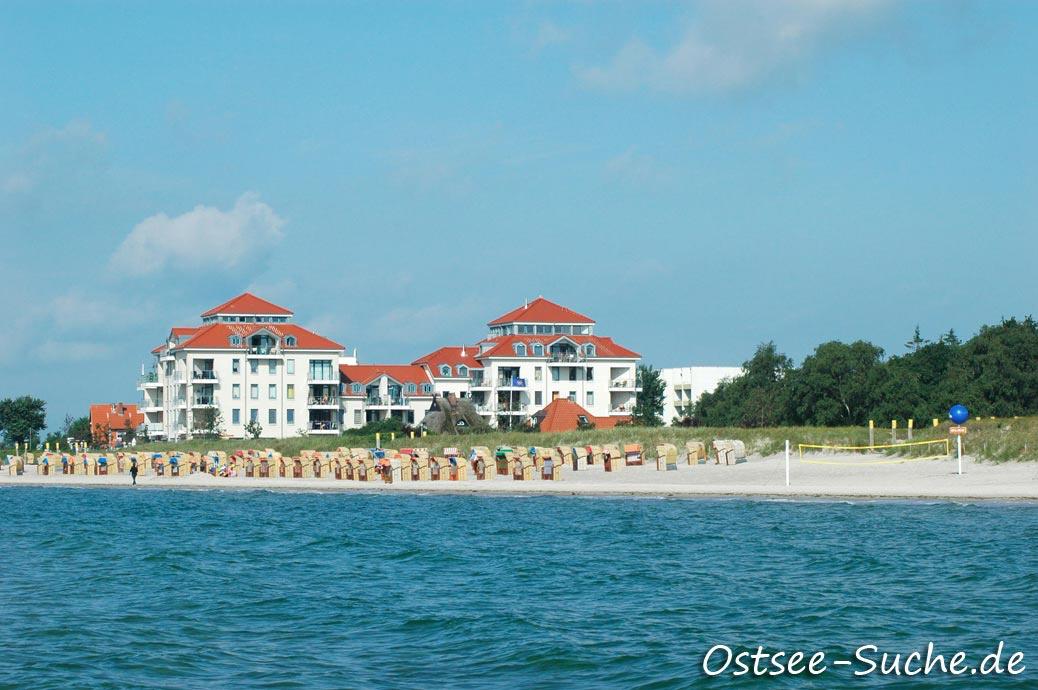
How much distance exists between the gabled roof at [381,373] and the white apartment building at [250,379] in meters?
2.50

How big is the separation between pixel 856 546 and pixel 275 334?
7755cm

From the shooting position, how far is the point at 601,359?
108 metres

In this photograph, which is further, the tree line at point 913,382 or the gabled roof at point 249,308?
the gabled roof at point 249,308

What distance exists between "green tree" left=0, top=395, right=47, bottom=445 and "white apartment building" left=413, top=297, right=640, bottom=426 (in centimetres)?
3143

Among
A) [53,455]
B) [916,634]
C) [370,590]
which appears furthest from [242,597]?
[53,455]

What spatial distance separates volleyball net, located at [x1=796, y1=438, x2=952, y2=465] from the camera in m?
47.3

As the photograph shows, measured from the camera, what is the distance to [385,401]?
350 ft

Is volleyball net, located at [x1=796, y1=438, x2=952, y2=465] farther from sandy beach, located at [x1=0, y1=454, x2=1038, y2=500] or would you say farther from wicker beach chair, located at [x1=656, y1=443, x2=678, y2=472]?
wicker beach chair, located at [x1=656, y1=443, x2=678, y2=472]

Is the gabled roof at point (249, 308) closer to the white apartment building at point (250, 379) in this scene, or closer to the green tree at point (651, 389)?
the white apartment building at point (250, 379)

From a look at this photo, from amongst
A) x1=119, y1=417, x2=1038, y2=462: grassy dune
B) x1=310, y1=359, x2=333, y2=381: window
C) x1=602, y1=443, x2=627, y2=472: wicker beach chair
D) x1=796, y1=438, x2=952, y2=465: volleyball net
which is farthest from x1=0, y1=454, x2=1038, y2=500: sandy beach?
x1=310, y1=359, x2=333, y2=381: window

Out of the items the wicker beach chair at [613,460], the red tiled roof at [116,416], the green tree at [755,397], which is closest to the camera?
the wicker beach chair at [613,460]

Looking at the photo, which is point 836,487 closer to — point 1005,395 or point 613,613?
point 613,613

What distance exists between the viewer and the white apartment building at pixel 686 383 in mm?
138250

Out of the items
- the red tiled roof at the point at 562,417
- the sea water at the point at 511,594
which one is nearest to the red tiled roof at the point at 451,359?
the red tiled roof at the point at 562,417
